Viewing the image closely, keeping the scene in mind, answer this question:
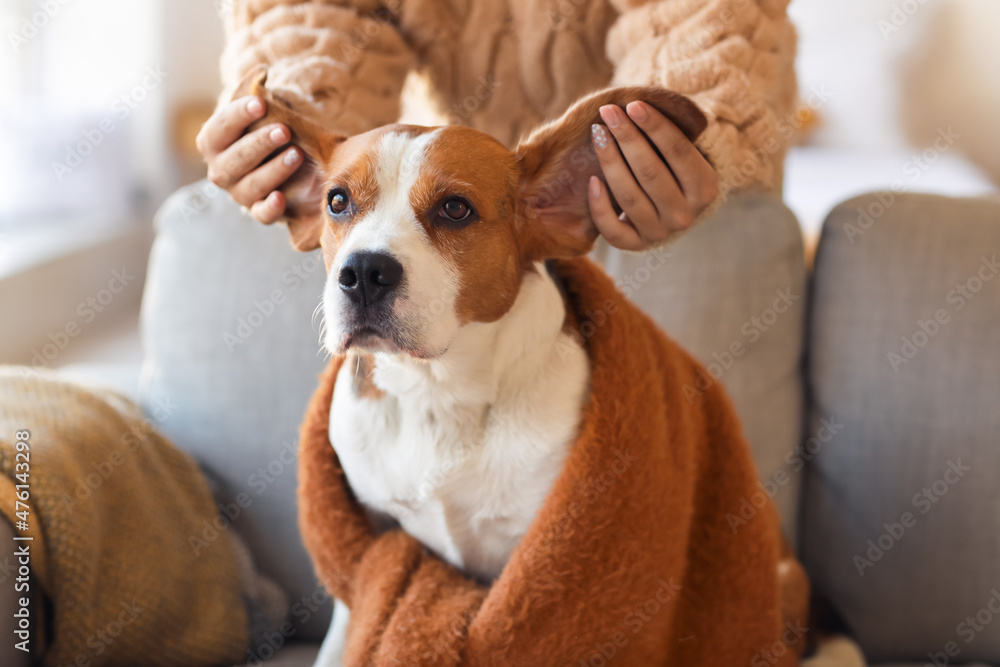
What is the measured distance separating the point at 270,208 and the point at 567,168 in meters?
0.37

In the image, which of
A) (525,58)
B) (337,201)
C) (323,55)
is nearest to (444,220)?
(337,201)

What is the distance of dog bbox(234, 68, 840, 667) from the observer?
82 centimetres

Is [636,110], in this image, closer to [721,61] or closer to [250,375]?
[721,61]

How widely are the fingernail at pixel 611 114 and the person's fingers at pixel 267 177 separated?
0.37 metres

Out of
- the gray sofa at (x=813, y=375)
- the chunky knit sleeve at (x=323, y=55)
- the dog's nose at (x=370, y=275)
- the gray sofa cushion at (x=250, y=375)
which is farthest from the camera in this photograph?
the gray sofa cushion at (x=250, y=375)

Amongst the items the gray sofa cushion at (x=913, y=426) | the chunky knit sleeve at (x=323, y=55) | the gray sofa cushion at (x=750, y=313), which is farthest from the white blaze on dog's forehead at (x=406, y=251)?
the gray sofa cushion at (x=913, y=426)

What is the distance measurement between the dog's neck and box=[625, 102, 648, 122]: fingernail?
0.21 metres

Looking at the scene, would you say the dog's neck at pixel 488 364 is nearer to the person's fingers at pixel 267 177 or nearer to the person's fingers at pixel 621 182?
the person's fingers at pixel 621 182

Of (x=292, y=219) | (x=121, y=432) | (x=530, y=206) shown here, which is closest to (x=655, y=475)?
(x=530, y=206)

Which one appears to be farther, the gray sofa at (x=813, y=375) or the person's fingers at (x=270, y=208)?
the gray sofa at (x=813, y=375)

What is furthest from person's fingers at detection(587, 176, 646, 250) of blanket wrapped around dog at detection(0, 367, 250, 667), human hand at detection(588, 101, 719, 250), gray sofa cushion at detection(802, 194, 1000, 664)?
blanket wrapped around dog at detection(0, 367, 250, 667)

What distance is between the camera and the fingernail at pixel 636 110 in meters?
0.81

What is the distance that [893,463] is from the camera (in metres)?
1.28

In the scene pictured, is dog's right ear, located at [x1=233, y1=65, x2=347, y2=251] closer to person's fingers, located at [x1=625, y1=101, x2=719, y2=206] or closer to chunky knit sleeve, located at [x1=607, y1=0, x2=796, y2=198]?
person's fingers, located at [x1=625, y1=101, x2=719, y2=206]
